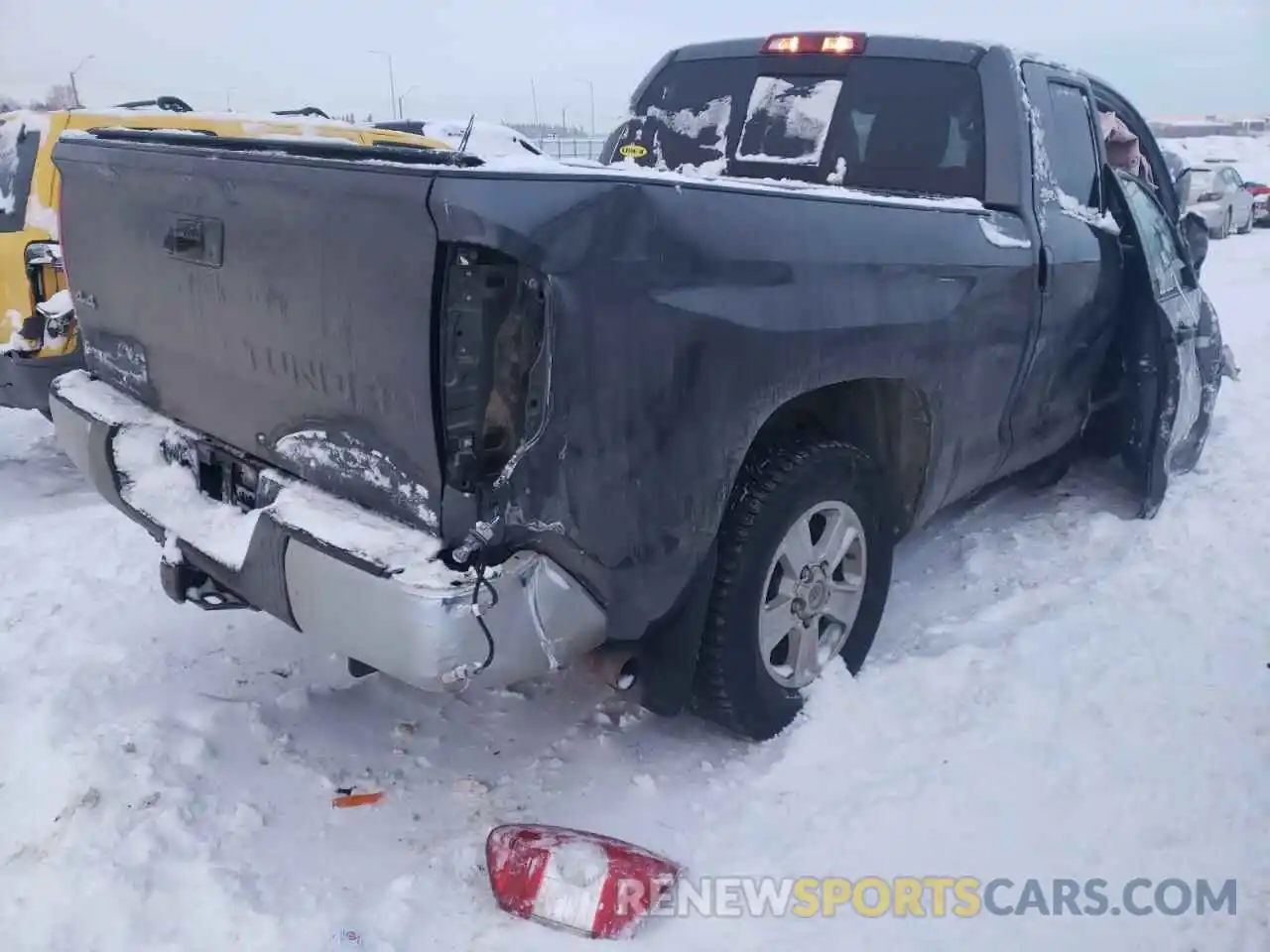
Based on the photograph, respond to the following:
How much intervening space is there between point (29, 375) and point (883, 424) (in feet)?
13.4

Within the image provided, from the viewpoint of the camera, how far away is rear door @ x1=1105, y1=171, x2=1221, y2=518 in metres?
4.39

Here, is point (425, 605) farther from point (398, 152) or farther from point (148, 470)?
point (148, 470)

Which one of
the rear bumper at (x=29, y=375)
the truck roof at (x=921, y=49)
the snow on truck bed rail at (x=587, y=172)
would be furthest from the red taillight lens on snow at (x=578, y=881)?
the rear bumper at (x=29, y=375)

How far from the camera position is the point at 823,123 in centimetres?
406

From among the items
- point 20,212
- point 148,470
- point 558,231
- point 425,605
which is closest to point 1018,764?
point 425,605

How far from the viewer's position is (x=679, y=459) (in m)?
2.33

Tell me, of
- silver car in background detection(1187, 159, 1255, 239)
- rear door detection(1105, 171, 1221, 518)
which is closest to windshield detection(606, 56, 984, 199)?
rear door detection(1105, 171, 1221, 518)

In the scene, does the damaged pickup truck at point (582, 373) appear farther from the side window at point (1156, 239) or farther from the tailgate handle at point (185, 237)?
the side window at point (1156, 239)

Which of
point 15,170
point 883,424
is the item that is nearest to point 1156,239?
point 883,424

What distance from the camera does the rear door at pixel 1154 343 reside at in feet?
14.4

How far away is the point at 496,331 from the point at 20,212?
4194 millimetres

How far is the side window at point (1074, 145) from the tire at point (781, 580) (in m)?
1.68

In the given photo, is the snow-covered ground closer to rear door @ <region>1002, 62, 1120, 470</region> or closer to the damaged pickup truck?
the damaged pickup truck

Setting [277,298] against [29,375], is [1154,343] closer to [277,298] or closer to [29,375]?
[277,298]
